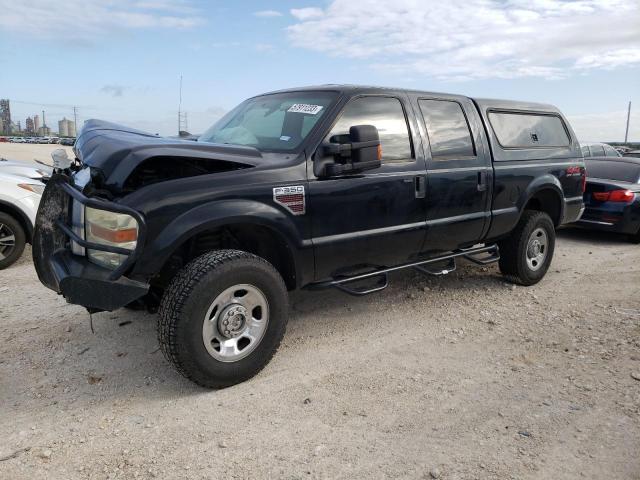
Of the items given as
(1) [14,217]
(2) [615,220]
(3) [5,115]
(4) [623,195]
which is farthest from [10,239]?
(3) [5,115]

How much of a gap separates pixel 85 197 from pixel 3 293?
2772mm

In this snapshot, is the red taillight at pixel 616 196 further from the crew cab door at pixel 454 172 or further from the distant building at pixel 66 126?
the distant building at pixel 66 126

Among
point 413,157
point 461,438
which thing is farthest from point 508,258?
point 461,438

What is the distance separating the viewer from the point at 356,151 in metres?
3.46

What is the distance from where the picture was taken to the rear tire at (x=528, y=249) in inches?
206

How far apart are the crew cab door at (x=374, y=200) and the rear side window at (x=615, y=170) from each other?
566 centimetres

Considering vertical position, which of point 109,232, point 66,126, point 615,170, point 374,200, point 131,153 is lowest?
point 109,232

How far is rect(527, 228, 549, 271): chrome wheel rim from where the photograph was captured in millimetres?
5387

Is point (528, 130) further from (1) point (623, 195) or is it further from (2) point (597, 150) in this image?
(2) point (597, 150)

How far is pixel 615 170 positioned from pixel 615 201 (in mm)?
918

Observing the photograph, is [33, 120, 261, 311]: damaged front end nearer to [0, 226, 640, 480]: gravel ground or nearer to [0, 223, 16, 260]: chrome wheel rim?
[0, 226, 640, 480]: gravel ground

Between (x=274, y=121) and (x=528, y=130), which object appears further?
(x=528, y=130)

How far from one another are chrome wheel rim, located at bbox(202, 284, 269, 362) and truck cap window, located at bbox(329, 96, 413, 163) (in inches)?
52.9

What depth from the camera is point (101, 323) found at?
13.7 ft
